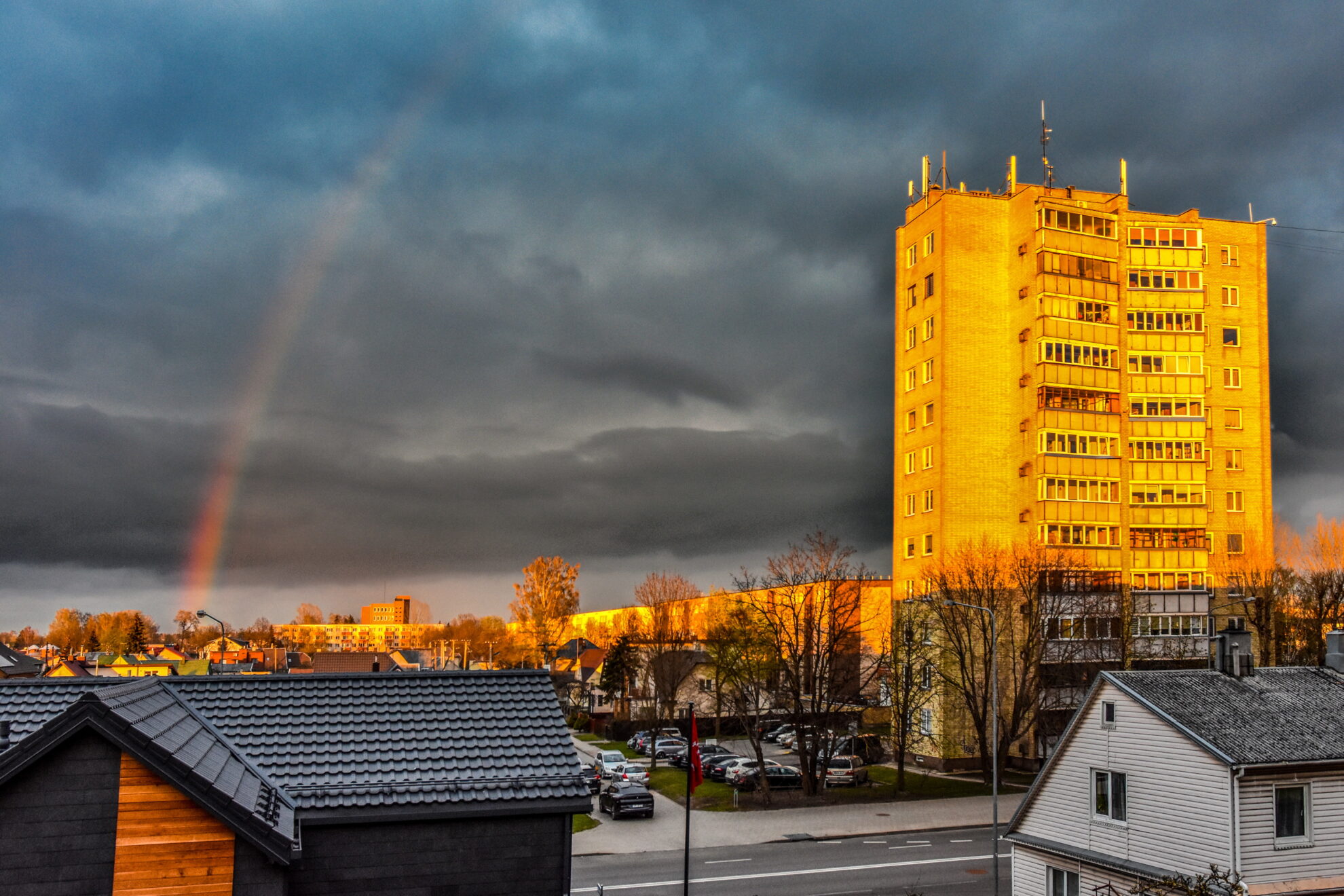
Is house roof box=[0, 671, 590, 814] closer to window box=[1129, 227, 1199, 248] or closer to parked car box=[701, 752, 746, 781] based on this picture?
parked car box=[701, 752, 746, 781]

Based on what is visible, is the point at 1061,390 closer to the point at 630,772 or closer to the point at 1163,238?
the point at 1163,238

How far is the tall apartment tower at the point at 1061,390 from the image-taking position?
65.9m

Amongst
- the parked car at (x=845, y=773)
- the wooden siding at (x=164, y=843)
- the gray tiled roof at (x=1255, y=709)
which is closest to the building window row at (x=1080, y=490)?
the parked car at (x=845, y=773)

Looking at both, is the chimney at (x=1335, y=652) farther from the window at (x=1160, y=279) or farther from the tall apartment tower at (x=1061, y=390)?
the window at (x=1160, y=279)

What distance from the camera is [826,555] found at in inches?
2124

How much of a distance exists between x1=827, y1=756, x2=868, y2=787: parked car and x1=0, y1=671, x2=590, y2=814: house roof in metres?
40.2

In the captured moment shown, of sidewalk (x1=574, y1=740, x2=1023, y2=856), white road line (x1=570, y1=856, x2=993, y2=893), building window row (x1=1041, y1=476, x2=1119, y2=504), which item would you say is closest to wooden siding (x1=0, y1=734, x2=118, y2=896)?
white road line (x1=570, y1=856, x2=993, y2=893)

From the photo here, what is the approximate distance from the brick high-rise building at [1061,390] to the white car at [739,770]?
19316 mm

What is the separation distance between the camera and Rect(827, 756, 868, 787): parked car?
54500 mm

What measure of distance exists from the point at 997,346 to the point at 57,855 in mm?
64540

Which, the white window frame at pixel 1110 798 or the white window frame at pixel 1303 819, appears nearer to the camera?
the white window frame at pixel 1303 819

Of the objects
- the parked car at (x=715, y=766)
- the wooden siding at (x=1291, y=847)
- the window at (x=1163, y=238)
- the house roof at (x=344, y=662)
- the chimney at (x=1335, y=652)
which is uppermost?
the window at (x=1163, y=238)

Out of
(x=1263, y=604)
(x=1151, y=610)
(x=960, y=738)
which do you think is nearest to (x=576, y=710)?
(x=960, y=738)

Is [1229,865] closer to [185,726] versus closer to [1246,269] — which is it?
[185,726]
